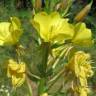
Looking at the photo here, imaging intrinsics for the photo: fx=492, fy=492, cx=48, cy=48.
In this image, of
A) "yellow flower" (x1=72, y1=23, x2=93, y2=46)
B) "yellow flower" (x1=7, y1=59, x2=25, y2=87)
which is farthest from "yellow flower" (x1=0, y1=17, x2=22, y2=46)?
"yellow flower" (x1=72, y1=23, x2=93, y2=46)

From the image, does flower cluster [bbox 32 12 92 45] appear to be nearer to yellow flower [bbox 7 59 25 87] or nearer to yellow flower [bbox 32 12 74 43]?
yellow flower [bbox 32 12 74 43]

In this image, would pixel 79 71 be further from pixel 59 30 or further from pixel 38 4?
pixel 38 4

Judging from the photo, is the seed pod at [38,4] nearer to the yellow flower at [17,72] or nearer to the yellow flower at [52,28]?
the yellow flower at [52,28]

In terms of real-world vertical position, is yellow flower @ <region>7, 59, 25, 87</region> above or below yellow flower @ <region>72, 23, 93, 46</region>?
below

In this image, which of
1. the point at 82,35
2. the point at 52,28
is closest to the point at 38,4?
the point at 52,28

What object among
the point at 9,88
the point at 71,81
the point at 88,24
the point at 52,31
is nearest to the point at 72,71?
the point at 71,81

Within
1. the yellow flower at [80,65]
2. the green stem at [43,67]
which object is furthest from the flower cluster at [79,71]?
the green stem at [43,67]

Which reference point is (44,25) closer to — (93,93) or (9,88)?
(9,88)
